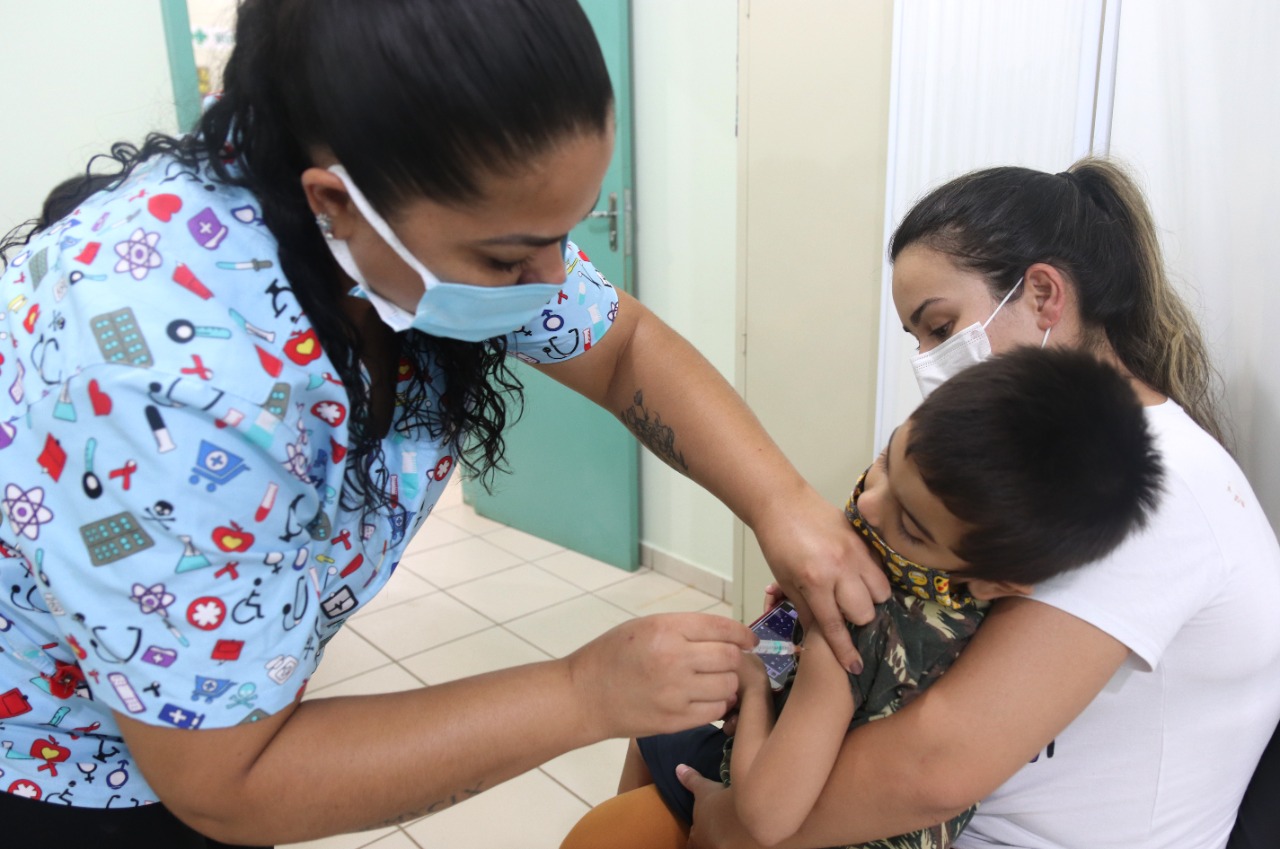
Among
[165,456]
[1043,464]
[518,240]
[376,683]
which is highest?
[518,240]

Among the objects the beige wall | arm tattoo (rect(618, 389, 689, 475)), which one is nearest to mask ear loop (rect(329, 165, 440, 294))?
arm tattoo (rect(618, 389, 689, 475))

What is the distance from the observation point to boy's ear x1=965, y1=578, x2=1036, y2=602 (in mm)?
917

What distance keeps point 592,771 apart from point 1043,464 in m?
1.84

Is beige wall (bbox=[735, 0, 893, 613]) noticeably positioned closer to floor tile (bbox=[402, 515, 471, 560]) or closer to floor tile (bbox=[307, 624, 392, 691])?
floor tile (bbox=[307, 624, 392, 691])

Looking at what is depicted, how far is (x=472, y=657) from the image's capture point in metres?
2.90

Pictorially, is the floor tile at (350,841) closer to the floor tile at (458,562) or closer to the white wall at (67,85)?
the floor tile at (458,562)

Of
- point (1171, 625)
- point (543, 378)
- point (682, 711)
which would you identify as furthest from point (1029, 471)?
point (543, 378)

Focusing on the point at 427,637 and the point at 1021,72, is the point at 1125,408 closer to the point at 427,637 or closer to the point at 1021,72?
the point at 1021,72

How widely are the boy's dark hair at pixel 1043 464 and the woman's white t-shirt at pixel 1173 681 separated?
0.07m

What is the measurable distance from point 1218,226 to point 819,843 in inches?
43.9

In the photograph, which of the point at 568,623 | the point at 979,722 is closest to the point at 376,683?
the point at 568,623

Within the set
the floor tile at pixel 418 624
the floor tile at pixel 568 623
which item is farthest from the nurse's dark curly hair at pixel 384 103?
the floor tile at pixel 418 624

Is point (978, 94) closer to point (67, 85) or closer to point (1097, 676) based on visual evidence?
point (1097, 676)

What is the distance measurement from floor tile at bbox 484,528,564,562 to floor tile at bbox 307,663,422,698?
36.2 inches
